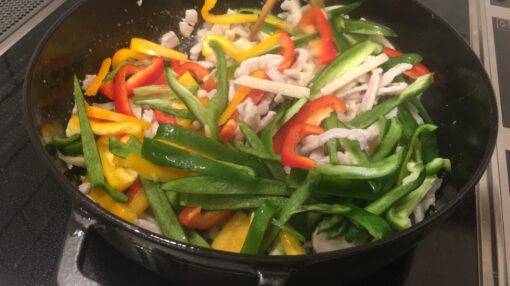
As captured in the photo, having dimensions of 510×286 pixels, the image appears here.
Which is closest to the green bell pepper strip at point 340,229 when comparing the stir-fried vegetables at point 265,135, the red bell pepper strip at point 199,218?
the stir-fried vegetables at point 265,135

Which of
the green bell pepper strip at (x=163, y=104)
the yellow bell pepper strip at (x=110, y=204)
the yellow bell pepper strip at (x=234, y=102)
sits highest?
the green bell pepper strip at (x=163, y=104)

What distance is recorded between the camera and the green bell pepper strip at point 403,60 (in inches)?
51.1

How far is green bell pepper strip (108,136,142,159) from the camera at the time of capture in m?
1.03

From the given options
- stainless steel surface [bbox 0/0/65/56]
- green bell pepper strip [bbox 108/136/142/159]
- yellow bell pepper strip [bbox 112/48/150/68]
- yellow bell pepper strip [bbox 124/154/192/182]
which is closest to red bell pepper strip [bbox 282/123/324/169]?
yellow bell pepper strip [bbox 124/154/192/182]

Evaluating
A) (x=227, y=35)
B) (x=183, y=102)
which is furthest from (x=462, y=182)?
(x=227, y=35)

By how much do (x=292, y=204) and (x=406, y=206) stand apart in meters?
0.26

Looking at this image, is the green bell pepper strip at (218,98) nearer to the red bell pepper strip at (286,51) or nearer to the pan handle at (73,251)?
the red bell pepper strip at (286,51)

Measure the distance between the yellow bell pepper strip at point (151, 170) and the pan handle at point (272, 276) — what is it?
31cm

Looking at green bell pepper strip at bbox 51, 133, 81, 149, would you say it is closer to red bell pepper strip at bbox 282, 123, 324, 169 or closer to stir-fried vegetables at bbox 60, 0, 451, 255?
stir-fried vegetables at bbox 60, 0, 451, 255

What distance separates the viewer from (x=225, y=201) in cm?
98

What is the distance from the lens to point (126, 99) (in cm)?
125

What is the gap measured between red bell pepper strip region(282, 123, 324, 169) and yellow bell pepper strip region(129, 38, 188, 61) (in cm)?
45

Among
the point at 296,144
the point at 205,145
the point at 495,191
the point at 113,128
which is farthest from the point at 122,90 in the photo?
the point at 495,191

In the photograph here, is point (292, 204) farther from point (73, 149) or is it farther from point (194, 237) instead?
point (73, 149)
